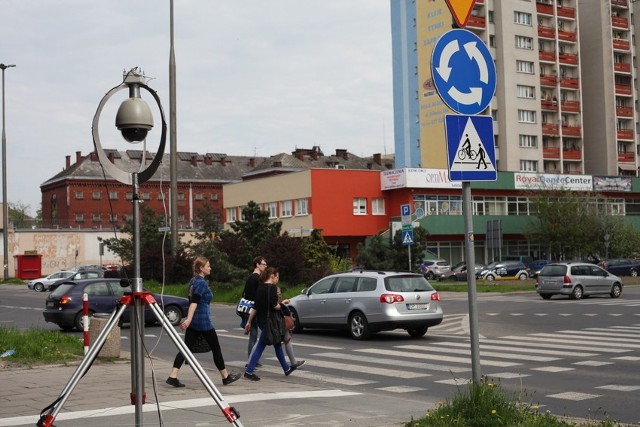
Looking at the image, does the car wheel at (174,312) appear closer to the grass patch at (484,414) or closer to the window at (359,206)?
the grass patch at (484,414)

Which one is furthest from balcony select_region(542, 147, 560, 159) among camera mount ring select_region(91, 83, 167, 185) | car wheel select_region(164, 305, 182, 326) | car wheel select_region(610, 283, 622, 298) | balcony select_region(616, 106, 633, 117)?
camera mount ring select_region(91, 83, 167, 185)

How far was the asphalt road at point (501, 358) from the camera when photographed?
1126 cm

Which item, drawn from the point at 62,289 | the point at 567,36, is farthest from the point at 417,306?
the point at 567,36

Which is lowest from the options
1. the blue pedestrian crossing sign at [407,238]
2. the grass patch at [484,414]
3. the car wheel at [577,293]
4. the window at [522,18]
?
the car wheel at [577,293]

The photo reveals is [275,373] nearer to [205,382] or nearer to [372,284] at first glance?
[372,284]

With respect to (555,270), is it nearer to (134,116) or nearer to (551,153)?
(134,116)

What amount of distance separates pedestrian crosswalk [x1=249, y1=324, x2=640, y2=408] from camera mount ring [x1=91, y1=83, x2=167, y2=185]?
633cm

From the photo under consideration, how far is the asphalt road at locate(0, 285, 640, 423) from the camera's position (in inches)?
443

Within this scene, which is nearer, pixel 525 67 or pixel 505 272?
pixel 505 272

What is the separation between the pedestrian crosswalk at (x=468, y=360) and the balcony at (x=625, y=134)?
261 ft

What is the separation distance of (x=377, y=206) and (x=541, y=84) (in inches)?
1073

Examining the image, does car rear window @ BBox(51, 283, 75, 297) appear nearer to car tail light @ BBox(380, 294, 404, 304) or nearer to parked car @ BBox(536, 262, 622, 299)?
car tail light @ BBox(380, 294, 404, 304)

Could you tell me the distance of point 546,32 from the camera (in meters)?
90.2

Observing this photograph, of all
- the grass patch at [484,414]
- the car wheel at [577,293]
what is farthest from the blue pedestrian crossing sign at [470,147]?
the car wheel at [577,293]
